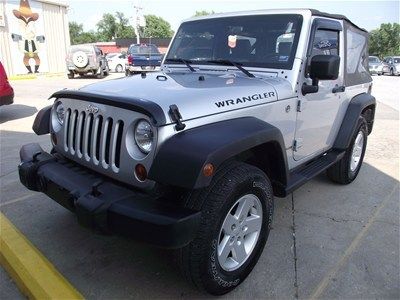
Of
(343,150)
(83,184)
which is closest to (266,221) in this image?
(83,184)

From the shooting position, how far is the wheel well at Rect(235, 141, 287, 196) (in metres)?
2.93

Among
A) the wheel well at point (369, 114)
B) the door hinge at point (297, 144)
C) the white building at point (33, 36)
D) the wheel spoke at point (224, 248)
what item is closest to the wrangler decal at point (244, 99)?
the door hinge at point (297, 144)

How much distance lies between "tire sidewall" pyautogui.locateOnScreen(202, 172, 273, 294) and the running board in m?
0.44

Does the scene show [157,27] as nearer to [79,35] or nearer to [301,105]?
[79,35]

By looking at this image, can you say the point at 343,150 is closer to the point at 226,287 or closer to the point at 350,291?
the point at 350,291

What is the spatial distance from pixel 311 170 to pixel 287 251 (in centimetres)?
93

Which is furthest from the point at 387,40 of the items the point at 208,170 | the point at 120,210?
the point at 120,210

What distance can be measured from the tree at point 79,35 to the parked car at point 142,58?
7806 centimetres

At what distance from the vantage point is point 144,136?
2.44m

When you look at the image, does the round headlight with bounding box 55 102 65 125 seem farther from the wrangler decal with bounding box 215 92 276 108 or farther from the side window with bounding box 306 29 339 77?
the side window with bounding box 306 29 339 77

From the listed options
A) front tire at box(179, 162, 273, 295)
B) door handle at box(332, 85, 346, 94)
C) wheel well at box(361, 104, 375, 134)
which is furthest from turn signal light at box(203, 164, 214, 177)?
wheel well at box(361, 104, 375, 134)

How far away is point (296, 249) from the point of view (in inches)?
130

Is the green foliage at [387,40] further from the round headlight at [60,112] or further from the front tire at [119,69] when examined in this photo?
the round headlight at [60,112]

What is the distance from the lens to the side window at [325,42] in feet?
12.0
